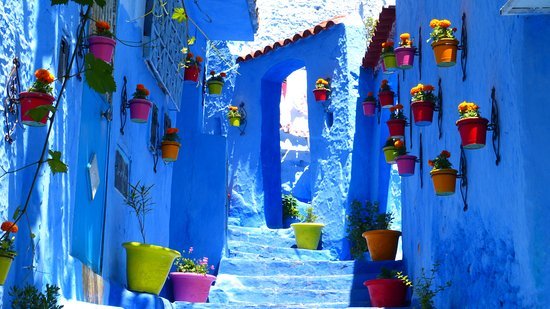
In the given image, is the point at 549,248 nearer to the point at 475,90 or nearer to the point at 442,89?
the point at 475,90

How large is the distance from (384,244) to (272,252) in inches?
82.7

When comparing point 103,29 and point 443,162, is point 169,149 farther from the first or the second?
point 103,29

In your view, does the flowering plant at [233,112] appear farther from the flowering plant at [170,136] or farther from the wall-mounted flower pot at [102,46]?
the wall-mounted flower pot at [102,46]

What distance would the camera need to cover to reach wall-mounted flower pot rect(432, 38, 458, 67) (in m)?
8.79

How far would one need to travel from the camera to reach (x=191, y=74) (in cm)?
1342

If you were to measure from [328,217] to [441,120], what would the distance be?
229 inches

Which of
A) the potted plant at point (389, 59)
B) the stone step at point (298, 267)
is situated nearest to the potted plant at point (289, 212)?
the stone step at point (298, 267)

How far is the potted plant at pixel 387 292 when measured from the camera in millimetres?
11570

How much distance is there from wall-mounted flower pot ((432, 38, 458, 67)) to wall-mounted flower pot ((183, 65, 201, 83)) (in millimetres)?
5200

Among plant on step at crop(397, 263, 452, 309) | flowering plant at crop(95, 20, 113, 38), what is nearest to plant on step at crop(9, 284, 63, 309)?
flowering plant at crop(95, 20, 113, 38)

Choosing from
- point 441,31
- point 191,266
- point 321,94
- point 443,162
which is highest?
point 321,94

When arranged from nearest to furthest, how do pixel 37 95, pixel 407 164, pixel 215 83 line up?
pixel 37 95
pixel 407 164
pixel 215 83

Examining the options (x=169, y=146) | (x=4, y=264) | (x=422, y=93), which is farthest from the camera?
(x=169, y=146)

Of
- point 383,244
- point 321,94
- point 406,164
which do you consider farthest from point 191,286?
point 321,94
